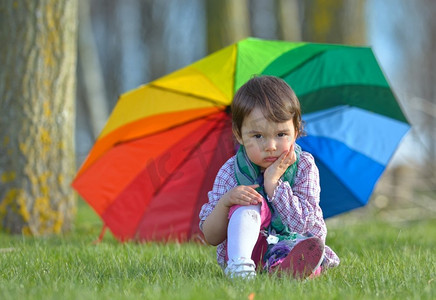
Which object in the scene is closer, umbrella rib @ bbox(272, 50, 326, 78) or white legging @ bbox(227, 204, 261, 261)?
white legging @ bbox(227, 204, 261, 261)

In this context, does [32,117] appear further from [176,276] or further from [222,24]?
[222,24]

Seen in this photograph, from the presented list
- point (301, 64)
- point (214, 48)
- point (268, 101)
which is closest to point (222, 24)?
point (214, 48)

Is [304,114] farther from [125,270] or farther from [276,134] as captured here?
[125,270]

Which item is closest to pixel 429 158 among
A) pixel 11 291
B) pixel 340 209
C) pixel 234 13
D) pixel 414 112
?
pixel 414 112

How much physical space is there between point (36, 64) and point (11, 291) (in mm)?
3198

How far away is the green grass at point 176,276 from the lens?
2.63 m

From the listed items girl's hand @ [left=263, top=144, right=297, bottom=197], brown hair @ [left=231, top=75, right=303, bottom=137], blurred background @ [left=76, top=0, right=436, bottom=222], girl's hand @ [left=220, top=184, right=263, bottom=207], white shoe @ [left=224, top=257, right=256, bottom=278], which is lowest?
blurred background @ [left=76, top=0, right=436, bottom=222]

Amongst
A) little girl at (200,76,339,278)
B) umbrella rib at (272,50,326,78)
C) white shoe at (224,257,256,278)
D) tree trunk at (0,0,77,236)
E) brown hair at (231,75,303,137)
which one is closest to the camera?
white shoe at (224,257,256,278)

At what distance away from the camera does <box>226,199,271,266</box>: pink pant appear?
318 cm

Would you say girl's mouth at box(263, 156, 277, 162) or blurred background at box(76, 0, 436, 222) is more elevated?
girl's mouth at box(263, 156, 277, 162)

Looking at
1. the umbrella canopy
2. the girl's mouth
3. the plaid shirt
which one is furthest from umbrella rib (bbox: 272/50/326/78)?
the girl's mouth

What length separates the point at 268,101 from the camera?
3.24m

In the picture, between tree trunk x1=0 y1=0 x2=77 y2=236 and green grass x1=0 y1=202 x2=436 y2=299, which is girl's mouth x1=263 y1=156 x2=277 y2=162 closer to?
green grass x1=0 y1=202 x2=436 y2=299

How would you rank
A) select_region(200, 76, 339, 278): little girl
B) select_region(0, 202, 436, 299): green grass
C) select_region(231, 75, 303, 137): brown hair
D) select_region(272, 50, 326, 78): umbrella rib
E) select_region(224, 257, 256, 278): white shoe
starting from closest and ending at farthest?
1. select_region(0, 202, 436, 299): green grass
2. select_region(224, 257, 256, 278): white shoe
3. select_region(200, 76, 339, 278): little girl
4. select_region(231, 75, 303, 137): brown hair
5. select_region(272, 50, 326, 78): umbrella rib
